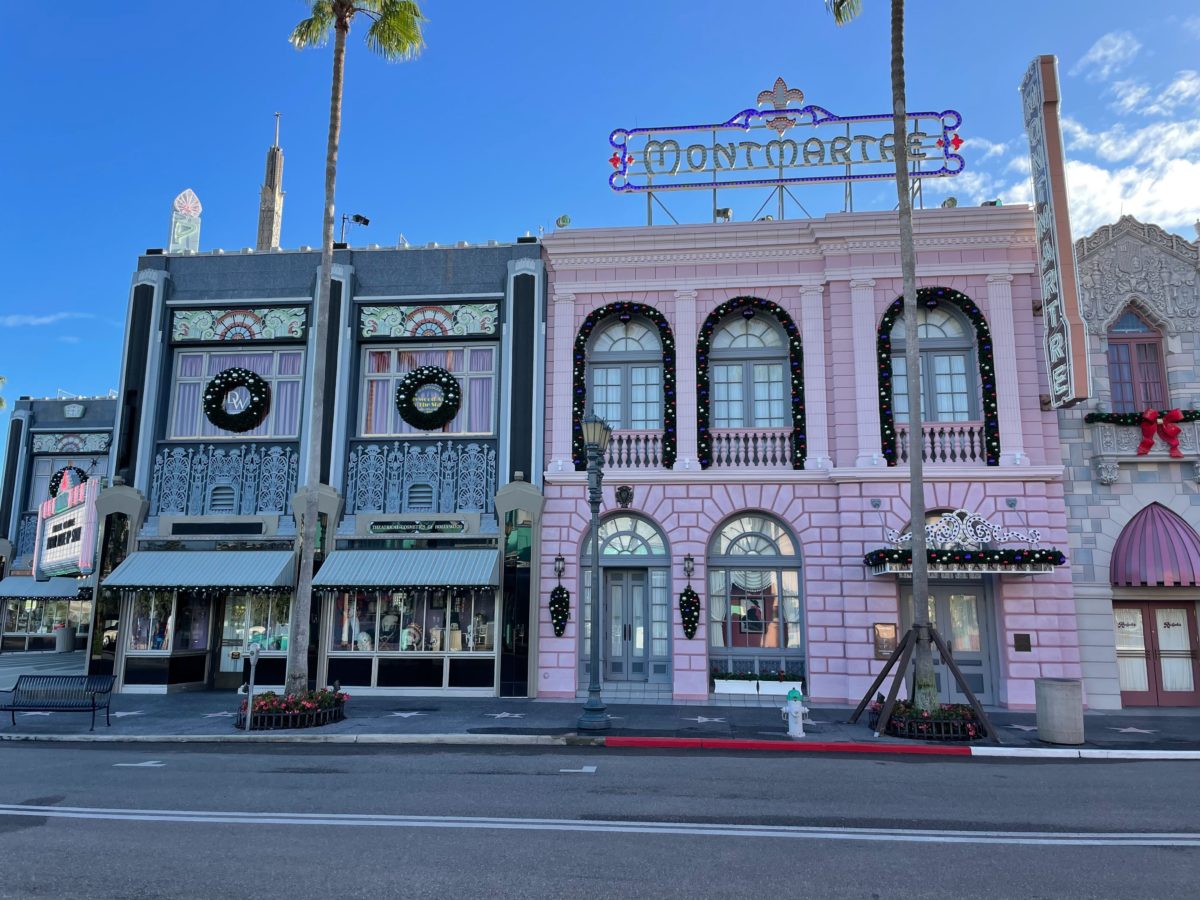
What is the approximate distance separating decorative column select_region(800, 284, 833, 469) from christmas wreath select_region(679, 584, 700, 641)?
3779mm

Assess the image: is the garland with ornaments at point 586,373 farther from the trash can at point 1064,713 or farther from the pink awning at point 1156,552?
the pink awning at point 1156,552

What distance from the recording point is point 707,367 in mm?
19641

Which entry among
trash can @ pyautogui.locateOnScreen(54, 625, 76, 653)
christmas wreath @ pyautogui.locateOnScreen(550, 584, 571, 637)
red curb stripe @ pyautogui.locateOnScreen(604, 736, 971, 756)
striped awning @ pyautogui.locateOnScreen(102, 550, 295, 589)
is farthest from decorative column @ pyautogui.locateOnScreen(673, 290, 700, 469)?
trash can @ pyautogui.locateOnScreen(54, 625, 76, 653)

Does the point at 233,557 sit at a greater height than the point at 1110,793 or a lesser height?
greater

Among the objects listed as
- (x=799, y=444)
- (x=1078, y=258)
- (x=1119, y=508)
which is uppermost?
(x=1078, y=258)

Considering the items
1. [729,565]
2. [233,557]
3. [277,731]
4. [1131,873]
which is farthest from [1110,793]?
[233,557]

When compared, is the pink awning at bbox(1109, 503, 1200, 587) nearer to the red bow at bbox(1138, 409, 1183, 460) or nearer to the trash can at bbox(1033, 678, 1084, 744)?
the red bow at bbox(1138, 409, 1183, 460)

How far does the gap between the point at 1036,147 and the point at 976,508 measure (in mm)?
7856

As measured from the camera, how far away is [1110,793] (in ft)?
32.7

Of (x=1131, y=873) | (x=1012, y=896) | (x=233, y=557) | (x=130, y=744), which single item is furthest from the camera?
(x=233, y=557)

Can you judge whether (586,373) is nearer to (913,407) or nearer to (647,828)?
(913,407)

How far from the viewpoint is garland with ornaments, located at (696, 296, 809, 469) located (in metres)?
18.9

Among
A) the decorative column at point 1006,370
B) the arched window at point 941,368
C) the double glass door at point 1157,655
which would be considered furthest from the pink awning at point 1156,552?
the arched window at point 941,368

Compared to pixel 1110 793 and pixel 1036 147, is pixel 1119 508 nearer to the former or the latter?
pixel 1036 147
